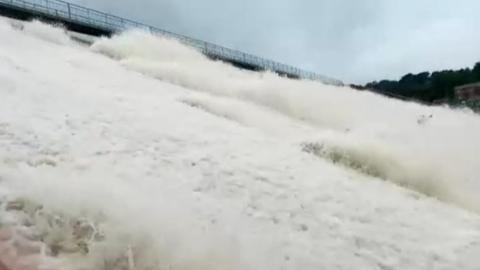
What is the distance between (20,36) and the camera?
16.3 m

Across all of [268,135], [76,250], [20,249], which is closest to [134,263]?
[76,250]

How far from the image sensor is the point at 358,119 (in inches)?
550

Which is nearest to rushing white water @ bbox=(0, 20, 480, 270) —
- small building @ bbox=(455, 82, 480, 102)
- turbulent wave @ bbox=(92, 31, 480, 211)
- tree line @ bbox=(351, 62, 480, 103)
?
turbulent wave @ bbox=(92, 31, 480, 211)

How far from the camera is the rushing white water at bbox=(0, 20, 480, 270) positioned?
225 inches

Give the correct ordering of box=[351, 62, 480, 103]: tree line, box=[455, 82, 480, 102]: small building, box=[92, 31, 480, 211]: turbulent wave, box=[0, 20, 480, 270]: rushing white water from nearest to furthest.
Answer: box=[0, 20, 480, 270]: rushing white water < box=[92, 31, 480, 211]: turbulent wave < box=[455, 82, 480, 102]: small building < box=[351, 62, 480, 103]: tree line

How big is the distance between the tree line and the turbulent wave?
17.9 m

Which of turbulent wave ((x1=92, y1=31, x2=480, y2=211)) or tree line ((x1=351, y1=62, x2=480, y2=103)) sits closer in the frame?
turbulent wave ((x1=92, y1=31, x2=480, y2=211))

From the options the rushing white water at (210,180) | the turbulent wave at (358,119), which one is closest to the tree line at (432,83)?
the turbulent wave at (358,119)

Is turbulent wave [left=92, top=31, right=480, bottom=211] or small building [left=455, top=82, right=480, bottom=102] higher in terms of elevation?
turbulent wave [left=92, top=31, right=480, bottom=211]

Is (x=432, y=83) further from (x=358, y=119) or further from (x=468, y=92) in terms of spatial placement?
(x=358, y=119)

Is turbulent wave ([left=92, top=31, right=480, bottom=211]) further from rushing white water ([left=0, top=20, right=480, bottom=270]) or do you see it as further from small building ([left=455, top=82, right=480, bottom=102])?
small building ([left=455, top=82, right=480, bottom=102])

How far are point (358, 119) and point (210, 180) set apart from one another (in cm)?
671

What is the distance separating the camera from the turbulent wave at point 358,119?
9984 millimetres

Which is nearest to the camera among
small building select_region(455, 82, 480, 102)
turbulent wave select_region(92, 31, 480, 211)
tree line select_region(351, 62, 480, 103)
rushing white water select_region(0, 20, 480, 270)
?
rushing white water select_region(0, 20, 480, 270)
